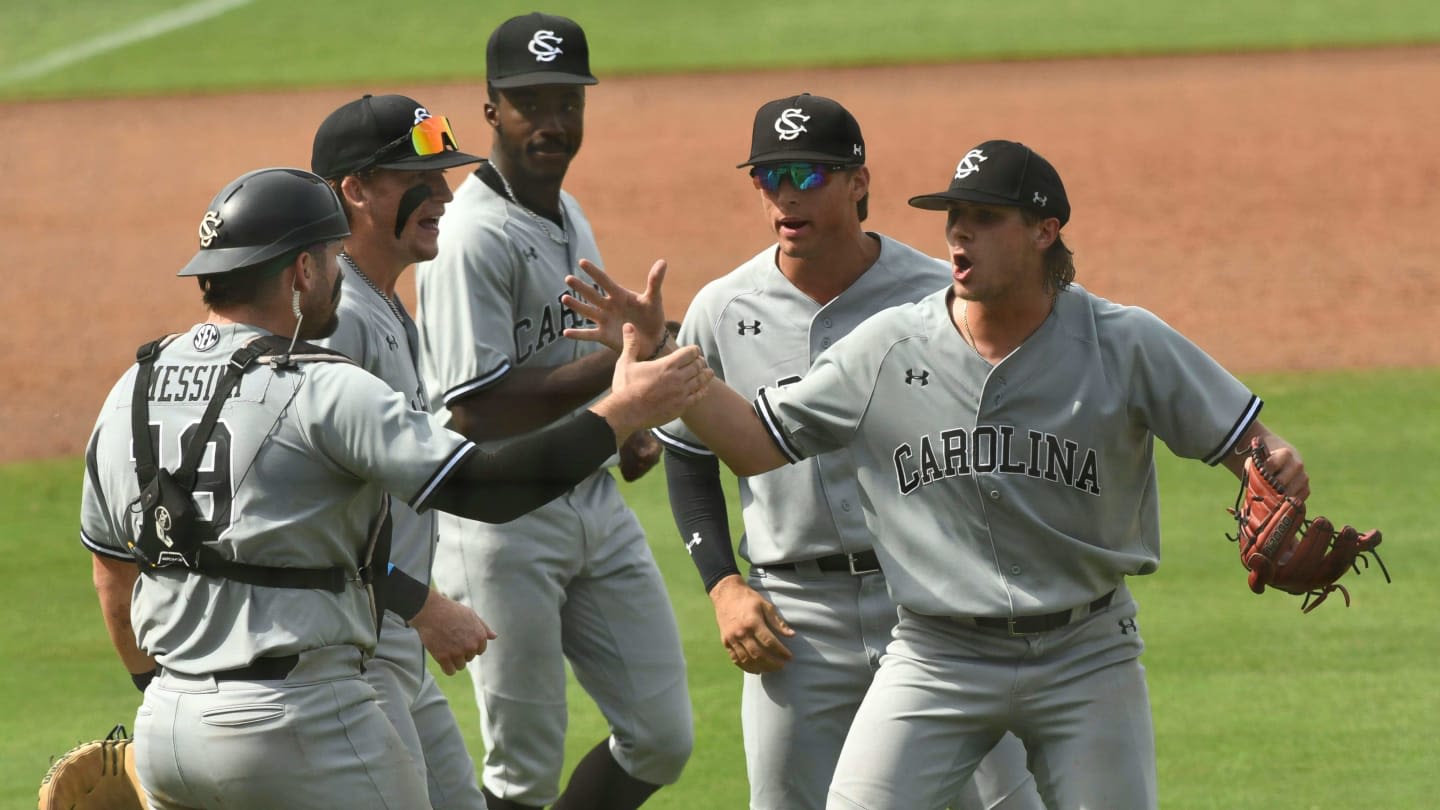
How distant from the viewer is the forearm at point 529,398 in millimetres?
5211

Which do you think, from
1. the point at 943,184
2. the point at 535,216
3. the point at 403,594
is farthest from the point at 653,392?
the point at 943,184

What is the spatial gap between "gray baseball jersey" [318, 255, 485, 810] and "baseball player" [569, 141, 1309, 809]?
1.65 feet

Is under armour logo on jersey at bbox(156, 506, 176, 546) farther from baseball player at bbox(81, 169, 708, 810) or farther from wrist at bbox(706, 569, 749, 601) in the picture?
wrist at bbox(706, 569, 749, 601)

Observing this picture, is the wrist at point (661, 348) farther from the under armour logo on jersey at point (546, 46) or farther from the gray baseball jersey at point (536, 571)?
the under armour logo on jersey at point (546, 46)

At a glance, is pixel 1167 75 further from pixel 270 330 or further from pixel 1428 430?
pixel 270 330

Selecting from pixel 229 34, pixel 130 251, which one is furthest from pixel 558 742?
pixel 229 34

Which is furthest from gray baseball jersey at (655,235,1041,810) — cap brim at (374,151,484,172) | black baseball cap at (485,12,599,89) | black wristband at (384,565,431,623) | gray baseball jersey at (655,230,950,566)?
black baseball cap at (485,12,599,89)

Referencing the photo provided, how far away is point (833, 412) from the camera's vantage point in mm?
4277

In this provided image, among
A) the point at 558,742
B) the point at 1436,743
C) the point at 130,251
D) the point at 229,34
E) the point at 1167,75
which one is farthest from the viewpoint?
the point at 229,34

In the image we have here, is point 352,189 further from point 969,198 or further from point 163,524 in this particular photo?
point 969,198

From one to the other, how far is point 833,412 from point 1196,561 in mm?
4549

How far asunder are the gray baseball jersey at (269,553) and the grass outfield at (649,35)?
19258 mm

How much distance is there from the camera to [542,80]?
5480 millimetres

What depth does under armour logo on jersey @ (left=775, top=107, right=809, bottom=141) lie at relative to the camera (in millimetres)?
4723
